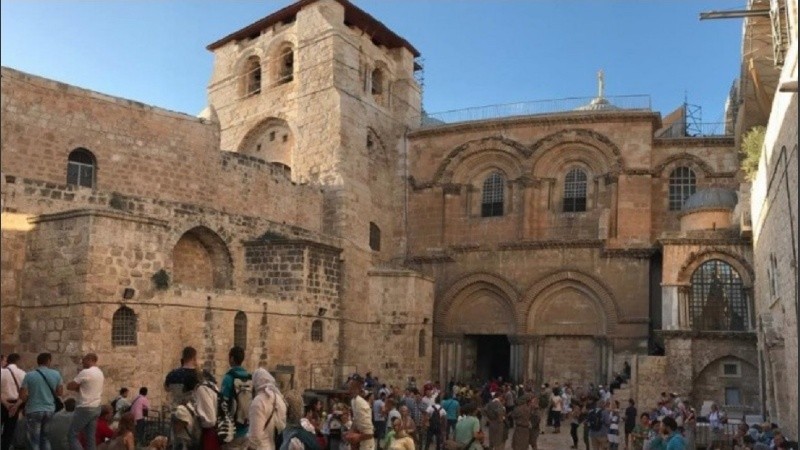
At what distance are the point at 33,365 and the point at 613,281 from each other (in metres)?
17.1

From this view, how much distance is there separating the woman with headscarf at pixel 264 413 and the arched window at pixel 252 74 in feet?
80.8

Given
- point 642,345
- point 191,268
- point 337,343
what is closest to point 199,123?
point 191,268

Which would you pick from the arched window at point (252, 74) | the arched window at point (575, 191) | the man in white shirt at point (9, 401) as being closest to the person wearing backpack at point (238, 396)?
the man in white shirt at point (9, 401)

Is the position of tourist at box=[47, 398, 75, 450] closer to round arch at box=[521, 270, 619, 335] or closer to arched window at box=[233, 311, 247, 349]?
arched window at box=[233, 311, 247, 349]

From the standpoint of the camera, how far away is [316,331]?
21.7 meters

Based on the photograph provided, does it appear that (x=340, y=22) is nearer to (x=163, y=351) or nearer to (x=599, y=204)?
(x=599, y=204)

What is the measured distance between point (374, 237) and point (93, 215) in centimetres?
1382

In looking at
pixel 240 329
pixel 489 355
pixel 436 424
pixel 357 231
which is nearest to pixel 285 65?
pixel 357 231

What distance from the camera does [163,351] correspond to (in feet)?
54.1

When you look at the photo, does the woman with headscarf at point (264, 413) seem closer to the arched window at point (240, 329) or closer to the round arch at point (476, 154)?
the arched window at point (240, 329)

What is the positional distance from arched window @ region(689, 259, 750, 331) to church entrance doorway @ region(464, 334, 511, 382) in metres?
7.51

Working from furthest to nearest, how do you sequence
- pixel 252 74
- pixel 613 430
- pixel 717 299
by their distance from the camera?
pixel 252 74
pixel 717 299
pixel 613 430

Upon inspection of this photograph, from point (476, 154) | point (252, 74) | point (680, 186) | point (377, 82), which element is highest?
point (252, 74)

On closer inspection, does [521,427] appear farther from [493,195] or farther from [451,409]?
[493,195]
